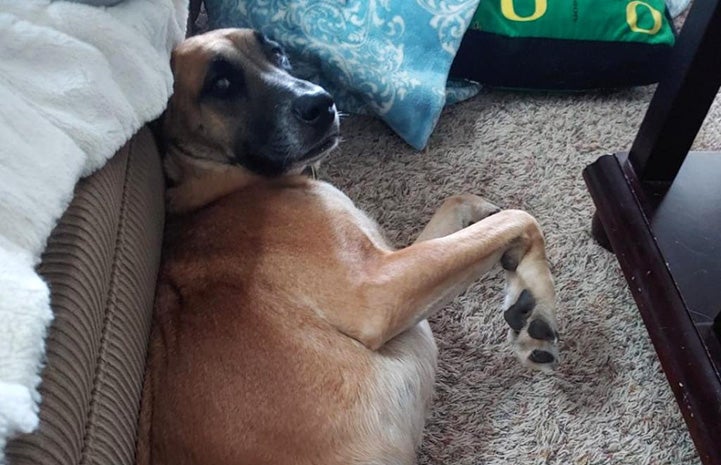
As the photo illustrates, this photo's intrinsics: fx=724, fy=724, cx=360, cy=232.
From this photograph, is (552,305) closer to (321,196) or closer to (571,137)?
(321,196)

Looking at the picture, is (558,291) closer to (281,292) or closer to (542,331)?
(542,331)

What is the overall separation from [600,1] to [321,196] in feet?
3.34

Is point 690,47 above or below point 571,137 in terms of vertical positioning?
above

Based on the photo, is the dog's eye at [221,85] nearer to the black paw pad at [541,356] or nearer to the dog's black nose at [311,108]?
the dog's black nose at [311,108]

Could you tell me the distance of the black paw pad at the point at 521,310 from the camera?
1.35 metres

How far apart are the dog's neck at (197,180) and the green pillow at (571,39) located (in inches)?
32.9

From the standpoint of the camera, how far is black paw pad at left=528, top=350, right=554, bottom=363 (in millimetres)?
1317

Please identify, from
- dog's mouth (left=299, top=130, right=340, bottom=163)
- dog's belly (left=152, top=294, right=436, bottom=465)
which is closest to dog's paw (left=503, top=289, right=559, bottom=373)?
dog's belly (left=152, top=294, right=436, bottom=465)

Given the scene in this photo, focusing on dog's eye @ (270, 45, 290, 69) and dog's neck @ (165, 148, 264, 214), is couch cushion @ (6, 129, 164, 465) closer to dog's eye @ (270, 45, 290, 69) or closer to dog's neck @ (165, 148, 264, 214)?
dog's neck @ (165, 148, 264, 214)

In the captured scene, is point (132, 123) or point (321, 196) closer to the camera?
point (132, 123)

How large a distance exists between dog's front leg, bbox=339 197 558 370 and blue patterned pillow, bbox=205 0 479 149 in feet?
1.73

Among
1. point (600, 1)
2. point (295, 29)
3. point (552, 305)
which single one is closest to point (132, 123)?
point (552, 305)

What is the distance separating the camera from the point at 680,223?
1.47 metres

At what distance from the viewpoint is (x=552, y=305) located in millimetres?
1344
